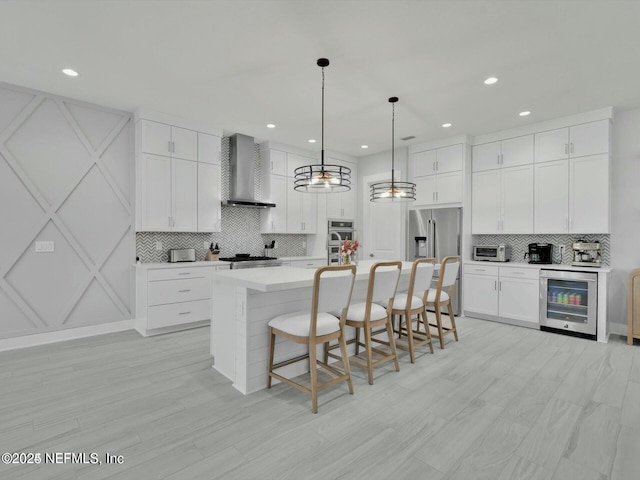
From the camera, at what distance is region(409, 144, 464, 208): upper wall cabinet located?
5340 mm

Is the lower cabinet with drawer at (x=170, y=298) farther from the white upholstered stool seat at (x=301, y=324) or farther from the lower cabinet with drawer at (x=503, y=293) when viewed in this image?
the lower cabinet with drawer at (x=503, y=293)

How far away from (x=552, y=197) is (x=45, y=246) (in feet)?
21.6

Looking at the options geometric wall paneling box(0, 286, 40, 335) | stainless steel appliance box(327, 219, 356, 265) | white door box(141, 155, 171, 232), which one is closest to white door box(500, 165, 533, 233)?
stainless steel appliance box(327, 219, 356, 265)

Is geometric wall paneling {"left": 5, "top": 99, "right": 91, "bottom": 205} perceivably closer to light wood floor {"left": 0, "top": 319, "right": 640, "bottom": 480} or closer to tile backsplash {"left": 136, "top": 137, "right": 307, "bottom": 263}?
tile backsplash {"left": 136, "top": 137, "right": 307, "bottom": 263}

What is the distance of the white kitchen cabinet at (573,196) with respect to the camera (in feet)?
13.8

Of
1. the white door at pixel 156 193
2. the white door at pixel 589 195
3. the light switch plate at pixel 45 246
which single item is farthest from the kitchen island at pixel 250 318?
the white door at pixel 589 195

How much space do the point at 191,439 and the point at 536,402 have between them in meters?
2.49

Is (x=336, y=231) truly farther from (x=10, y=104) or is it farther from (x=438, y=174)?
(x=10, y=104)

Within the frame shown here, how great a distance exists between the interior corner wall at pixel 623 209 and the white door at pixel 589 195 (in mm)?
297

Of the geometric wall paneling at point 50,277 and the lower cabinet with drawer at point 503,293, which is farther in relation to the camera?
the lower cabinet with drawer at point 503,293

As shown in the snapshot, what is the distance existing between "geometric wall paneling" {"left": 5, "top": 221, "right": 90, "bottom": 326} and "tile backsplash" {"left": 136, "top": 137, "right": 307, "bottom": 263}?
76 centimetres

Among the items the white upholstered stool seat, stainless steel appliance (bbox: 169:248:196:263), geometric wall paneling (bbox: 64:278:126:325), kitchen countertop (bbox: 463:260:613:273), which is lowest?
geometric wall paneling (bbox: 64:278:126:325)

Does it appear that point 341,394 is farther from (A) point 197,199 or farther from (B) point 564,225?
(B) point 564,225

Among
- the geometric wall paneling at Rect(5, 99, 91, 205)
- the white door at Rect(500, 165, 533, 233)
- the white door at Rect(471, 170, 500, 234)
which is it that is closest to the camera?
the geometric wall paneling at Rect(5, 99, 91, 205)
